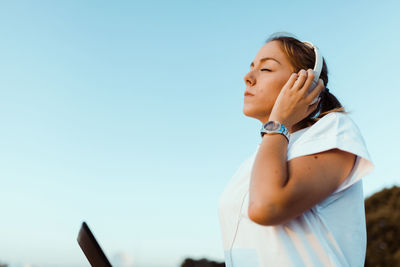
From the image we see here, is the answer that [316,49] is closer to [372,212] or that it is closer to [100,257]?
[100,257]

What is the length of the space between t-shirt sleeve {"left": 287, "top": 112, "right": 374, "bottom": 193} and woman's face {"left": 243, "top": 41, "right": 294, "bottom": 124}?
1.61 feet

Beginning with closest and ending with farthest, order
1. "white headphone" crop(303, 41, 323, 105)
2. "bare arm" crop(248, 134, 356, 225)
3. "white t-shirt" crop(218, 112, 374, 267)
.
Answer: "bare arm" crop(248, 134, 356, 225)
"white t-shirt" crop(218, 112, 374, 267)
"white headphone" crop(303, 41, 323, 105)

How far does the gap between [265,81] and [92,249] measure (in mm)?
1301

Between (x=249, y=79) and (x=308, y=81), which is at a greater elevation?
(x=249, y=79)

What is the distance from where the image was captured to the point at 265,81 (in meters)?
2.13

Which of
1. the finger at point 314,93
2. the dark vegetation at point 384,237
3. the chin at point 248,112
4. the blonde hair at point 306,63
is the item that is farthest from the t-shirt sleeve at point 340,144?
the dark vegetation at point 384,237

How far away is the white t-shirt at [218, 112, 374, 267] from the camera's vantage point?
153 centimetres

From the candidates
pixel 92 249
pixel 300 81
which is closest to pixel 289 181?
pixel 300 81

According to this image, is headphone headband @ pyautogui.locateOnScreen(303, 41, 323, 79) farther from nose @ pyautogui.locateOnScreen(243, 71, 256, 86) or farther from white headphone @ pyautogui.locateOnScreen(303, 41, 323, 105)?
nose @ pyautogui.locateOnScreen(243, 71, 256, 86)

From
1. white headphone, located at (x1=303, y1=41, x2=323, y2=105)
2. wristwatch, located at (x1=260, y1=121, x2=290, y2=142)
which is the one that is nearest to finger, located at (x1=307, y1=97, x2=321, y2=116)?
white headphone, located at (x1=303, y1=41, x2=323, y2=105)

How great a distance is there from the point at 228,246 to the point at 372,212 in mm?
10607

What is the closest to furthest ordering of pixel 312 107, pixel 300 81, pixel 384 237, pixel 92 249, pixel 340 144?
1. pixel 92 249
2. pixel 340 144
3. pixel 300 81
4. pixel 312 107
5. pixel 384 237

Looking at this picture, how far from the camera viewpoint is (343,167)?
1.57 m

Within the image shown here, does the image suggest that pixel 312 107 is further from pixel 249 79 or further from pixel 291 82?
pixel 249 79
